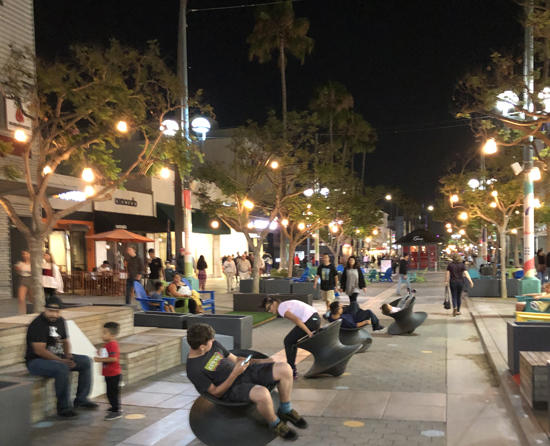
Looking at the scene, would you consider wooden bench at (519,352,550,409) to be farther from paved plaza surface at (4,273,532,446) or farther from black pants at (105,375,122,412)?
black pants at (105,375,122,412)

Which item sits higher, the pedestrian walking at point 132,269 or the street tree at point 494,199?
the street tree at point 494,199

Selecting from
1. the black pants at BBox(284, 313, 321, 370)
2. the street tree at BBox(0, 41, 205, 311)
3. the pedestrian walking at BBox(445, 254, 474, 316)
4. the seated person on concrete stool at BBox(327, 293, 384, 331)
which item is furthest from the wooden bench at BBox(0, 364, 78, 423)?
the pedestrian walking at BBox(445, 254, 474, 316)

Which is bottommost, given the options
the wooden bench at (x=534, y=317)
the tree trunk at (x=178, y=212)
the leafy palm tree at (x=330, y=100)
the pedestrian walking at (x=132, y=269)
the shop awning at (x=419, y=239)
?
the wooden bench at (x=534, y=317)

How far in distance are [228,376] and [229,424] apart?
0.41 metres

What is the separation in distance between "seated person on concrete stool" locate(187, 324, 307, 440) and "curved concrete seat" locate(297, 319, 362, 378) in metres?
2.40

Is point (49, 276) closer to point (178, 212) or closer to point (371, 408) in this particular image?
point (178, 212)

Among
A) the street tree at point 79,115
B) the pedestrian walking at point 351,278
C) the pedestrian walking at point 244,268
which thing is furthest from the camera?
the pedestrian walking at point 244,268

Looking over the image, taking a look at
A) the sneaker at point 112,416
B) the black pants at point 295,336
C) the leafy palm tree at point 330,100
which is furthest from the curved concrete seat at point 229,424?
the leafy palm tree at point 330,100

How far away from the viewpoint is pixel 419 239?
3569 centimetres

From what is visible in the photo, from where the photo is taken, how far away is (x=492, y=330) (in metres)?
11.2

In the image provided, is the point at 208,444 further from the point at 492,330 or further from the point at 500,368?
the point at 492,330

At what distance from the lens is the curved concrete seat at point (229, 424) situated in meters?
4.66

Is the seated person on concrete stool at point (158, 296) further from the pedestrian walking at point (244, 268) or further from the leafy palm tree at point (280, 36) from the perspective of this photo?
the leafy palm tree at point (280, 36)

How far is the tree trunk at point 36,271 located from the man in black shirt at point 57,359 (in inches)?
121
